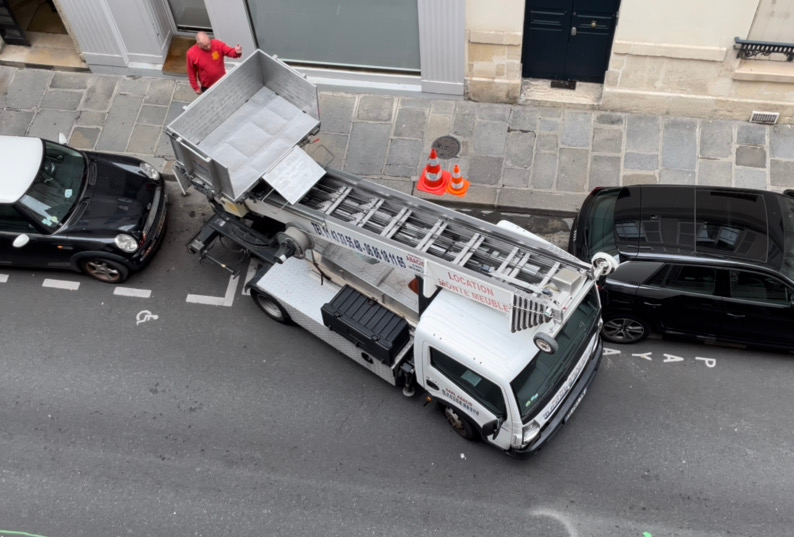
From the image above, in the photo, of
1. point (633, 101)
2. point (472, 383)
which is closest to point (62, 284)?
point (472, 383)

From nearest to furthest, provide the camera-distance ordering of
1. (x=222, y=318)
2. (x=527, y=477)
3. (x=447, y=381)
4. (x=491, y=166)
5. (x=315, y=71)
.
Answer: (x=447, y=381), (x=527, y=477), (x=222, y=318), (x=491, y=166), (x=315, y=71)

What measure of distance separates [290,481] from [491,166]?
5307 millimetres

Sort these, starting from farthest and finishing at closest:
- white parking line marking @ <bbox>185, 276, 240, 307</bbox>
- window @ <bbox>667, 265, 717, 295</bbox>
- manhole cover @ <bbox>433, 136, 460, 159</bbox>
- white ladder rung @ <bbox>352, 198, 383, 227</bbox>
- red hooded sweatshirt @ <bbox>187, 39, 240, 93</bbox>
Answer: manhole cover @ <bbox>433, 136, 460, 159</bbox> < red hooded sweatshirt @ <bbox>187, 39, 240, 93</bbox> < white parking line marking @ <bbox>185, 276, 240, 307</bbox> < window @ <bbox>667, 265, 717, 295</bbox> < white ladder rung @ <bbox>352, 198, 383, 227</bbox>

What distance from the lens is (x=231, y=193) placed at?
885 cm

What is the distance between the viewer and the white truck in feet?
25.5

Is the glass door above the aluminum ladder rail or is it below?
above

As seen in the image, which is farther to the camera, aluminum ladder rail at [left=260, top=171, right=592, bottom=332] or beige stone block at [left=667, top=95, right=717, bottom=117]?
beige stone block at [left=667, top=95, right=717, bottom=117]

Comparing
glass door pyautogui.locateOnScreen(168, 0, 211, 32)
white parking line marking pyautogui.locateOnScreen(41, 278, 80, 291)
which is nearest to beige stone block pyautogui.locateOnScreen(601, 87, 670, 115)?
glass door pyautogui.locateOnScreen(168, 0, 211, 32)

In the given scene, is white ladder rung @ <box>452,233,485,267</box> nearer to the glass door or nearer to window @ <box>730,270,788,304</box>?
window @ <box>730,270,788,304</box>

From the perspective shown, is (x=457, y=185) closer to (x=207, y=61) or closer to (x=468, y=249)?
(x=468, y=249)

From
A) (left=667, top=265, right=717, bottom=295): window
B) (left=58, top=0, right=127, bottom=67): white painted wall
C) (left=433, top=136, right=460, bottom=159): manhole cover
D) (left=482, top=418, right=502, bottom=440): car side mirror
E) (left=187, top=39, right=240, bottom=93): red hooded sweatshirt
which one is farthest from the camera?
(left=58, top=0, right=127, bottom=67): white painted wall

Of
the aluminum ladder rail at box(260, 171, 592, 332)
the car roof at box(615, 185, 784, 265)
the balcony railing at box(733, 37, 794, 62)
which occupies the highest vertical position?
the balcony railing at box(733, 37, 794, 62)

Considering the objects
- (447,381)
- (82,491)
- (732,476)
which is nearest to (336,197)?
(447,381)

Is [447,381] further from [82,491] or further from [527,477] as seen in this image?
[82,491]
